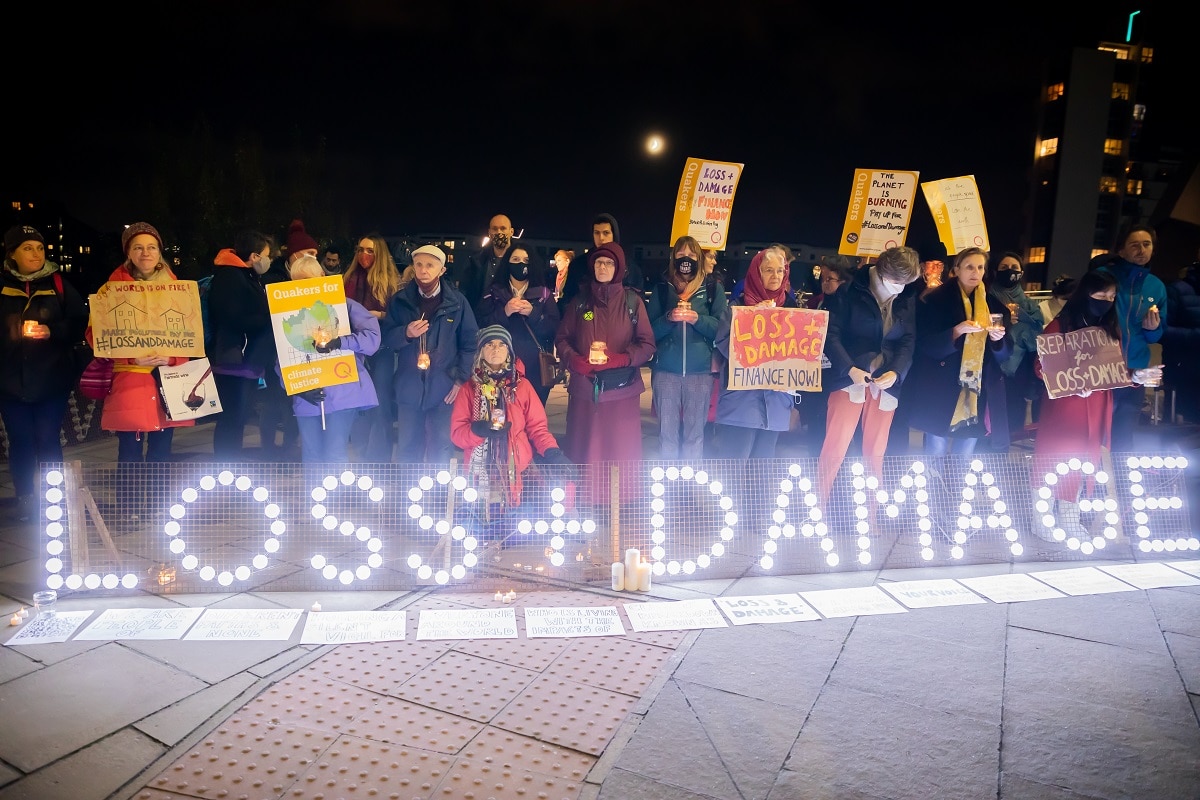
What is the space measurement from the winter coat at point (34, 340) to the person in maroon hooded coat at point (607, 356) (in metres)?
3.71

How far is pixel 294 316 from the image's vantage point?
508 centimetres

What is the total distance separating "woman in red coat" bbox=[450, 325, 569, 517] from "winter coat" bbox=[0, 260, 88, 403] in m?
3.05

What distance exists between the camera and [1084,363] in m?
5.71

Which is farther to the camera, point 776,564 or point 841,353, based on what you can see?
point 841,353

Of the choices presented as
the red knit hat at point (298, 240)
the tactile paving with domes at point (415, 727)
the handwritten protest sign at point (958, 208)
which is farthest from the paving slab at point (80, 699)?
the handwritten protest sign at point (958, 208)

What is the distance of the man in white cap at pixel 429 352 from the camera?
18.5ft

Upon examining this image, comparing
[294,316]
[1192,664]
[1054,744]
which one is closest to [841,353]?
[1192,664]

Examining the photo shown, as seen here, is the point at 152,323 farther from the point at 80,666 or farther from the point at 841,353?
the point at 841,353

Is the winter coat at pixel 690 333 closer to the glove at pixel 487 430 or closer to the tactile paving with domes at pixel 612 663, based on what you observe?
the glove at pixel 487 430

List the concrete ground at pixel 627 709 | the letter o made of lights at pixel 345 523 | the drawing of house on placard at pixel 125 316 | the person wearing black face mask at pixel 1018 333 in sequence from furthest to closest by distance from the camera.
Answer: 1. the person wearing black face mask at pixel 1018 333
2. the drawing of house on placard at pixel 125 316
3. the letter o made of lights at pixel 345 523
4. the concrete ground at pixel 627 709

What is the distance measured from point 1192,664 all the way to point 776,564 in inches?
86.2

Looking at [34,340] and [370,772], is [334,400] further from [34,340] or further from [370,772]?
[370,772]

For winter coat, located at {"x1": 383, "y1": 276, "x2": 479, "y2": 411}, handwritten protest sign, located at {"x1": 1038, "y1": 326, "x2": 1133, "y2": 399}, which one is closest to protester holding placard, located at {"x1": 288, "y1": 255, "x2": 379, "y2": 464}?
winter coat, located at {"x1": 383, "y1": 276, "x2": 479, "y2": 411}

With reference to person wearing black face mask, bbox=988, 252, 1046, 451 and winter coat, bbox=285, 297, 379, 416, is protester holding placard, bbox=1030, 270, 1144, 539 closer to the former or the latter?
person wearing black face mask, bbox=988, 252, 1046, 451
